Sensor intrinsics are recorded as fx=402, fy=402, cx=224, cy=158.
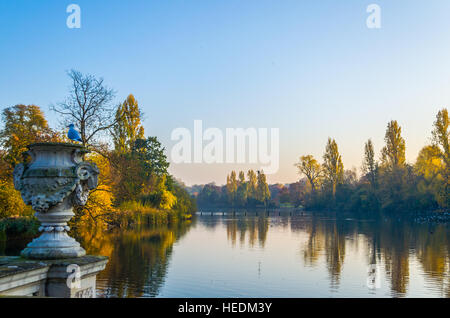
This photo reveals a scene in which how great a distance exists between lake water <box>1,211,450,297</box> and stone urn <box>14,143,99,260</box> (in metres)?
7.10

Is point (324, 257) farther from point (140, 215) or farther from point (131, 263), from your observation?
point (140, 215)

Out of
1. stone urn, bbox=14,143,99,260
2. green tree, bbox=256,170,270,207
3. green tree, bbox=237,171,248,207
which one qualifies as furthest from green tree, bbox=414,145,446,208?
green tree, bbox=237,171,248,207

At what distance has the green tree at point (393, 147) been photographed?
60312 mm

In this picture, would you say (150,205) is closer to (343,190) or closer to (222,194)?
(343,190)

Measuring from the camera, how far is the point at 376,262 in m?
18.2

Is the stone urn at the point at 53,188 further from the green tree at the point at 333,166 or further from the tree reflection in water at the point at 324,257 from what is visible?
the green tree at the point at 333,166

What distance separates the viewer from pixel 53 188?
4.84 meters

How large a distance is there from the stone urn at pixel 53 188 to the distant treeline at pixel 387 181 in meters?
50.3

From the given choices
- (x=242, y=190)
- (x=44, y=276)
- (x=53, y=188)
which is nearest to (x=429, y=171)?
(x=53, y=188)

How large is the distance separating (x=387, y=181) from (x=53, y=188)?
59111 millimetres

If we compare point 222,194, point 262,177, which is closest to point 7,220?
point 262,177

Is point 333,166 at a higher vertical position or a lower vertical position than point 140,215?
higher

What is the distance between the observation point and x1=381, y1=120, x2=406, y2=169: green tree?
60312 mm
